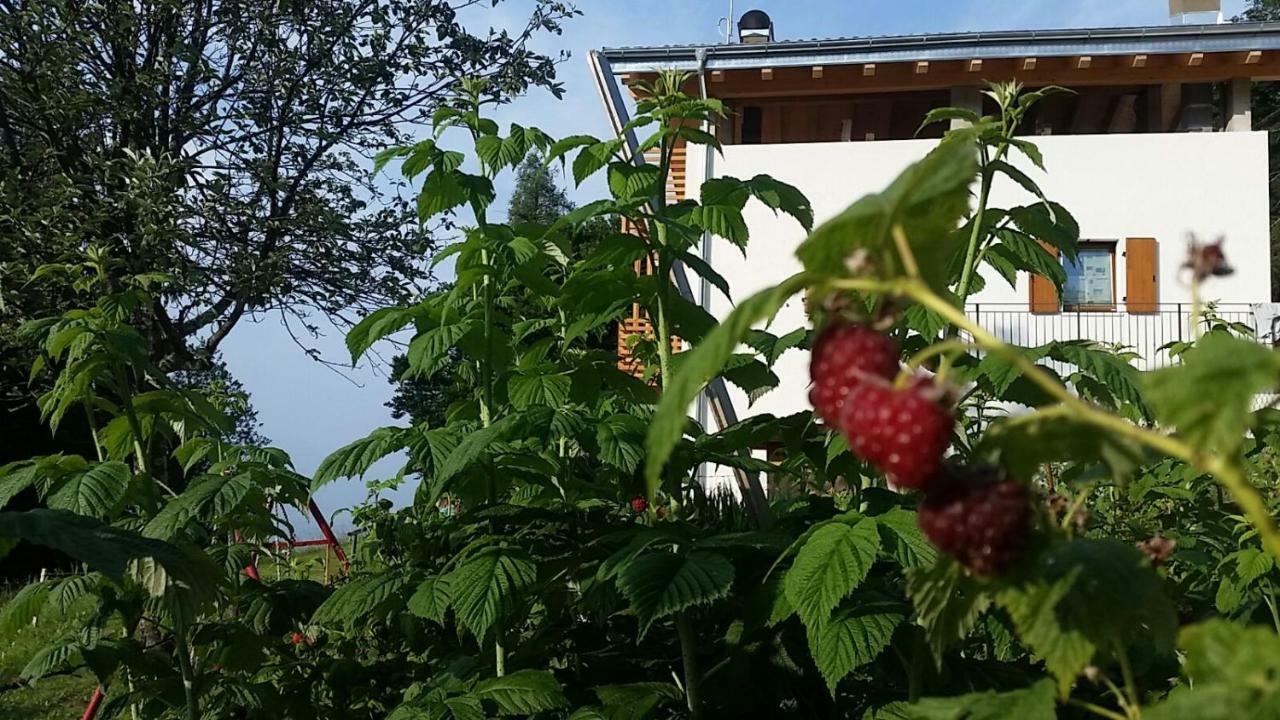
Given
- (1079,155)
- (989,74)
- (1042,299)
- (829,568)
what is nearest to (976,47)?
(989,74)

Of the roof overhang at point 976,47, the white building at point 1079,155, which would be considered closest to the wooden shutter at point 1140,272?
the white building at point 1079,155

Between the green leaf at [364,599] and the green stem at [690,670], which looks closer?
the green stem at [690,670]

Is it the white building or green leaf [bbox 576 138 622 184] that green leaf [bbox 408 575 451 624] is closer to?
green leaf [bbox 576 138 622 184]

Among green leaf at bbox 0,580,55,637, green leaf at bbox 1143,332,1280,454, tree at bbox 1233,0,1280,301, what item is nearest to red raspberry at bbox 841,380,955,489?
green leaf at bbox 1143,332,1280,454

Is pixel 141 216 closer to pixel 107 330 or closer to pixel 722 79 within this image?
pixel 107 330

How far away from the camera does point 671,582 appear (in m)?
1.69

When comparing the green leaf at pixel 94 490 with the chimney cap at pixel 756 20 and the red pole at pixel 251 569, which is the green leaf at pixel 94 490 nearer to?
the red pole at pixel 251 569

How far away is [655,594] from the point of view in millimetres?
1665

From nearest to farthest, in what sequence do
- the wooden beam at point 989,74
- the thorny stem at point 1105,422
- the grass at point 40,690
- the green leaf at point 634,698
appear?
the thorny stem at point 1105,422 → the green leaf at point 634,698 → the grass at point 40,690 → the wooden beam at point 989,74

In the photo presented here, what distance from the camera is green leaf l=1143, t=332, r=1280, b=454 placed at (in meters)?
0.51

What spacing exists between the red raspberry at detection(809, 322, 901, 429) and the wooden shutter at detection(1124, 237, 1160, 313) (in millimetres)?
14159

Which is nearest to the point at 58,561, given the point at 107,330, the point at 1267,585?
the point at 107,330

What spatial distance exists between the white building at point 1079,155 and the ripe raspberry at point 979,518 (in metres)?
11.8

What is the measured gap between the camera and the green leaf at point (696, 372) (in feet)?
1.91
